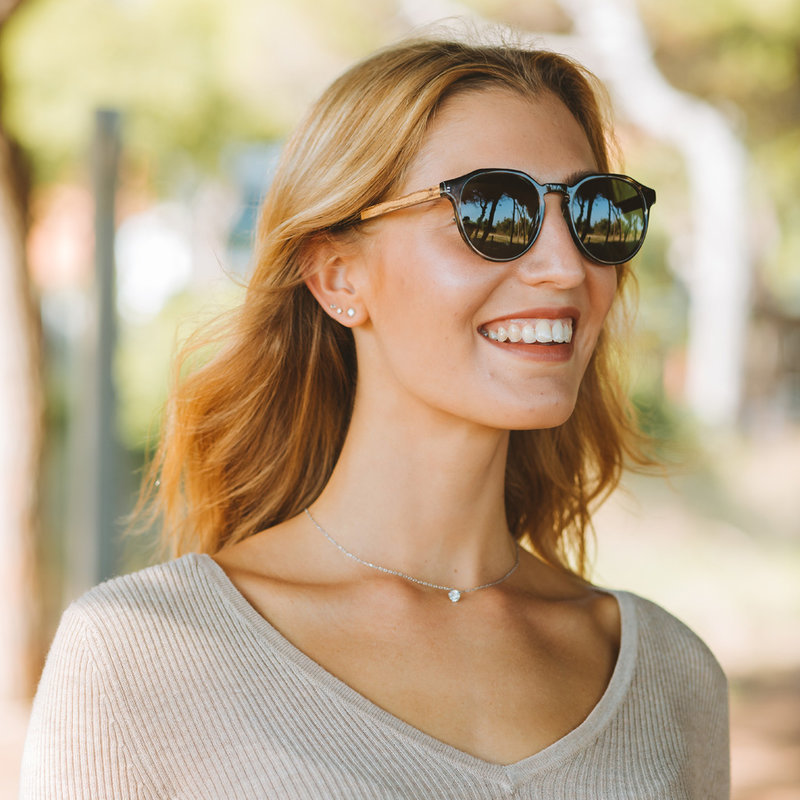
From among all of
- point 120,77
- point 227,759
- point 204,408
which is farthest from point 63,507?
point 227,759

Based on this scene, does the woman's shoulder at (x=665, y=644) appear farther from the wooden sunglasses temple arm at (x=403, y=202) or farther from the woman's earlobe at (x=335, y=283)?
the wooden sunglasses temple arm at (x=403, y=202)

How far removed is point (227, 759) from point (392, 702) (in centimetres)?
28

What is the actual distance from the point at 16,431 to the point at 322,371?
378 cm

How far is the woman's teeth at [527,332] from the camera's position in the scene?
5.88ft

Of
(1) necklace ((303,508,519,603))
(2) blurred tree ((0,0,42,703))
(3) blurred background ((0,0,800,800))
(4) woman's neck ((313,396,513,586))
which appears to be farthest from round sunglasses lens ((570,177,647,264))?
(2) blurred tree ((0,0,42,703))

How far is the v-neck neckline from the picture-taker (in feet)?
5.47

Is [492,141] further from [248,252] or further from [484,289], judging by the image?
[248,252]

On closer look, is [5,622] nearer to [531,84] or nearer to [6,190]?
[6,190]

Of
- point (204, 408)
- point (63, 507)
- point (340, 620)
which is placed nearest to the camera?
point (340, 620)

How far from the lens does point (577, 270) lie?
1.81 metres

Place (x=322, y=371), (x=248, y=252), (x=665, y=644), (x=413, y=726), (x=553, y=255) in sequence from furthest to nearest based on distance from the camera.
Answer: (x=248, y=252)
(x=322, y=371)
(x=665, y=644)
(x=553, y=255)
(x=413, y=726)

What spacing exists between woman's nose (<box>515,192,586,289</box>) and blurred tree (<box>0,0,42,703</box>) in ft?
14.0

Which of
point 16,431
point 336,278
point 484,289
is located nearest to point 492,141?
point 484,289

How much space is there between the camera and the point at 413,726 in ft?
5.60
